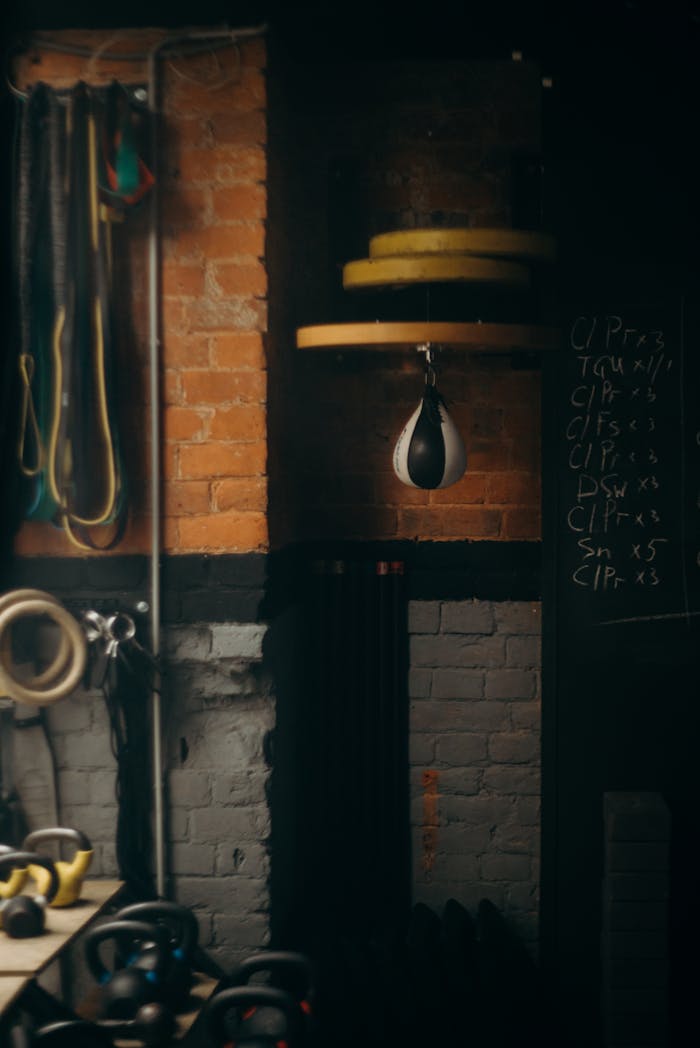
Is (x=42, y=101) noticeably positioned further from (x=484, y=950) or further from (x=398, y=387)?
(x=484, y=950)

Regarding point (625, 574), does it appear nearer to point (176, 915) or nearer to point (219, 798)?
point (219, 798)

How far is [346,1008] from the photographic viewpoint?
2.54 meters

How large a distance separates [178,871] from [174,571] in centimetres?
76

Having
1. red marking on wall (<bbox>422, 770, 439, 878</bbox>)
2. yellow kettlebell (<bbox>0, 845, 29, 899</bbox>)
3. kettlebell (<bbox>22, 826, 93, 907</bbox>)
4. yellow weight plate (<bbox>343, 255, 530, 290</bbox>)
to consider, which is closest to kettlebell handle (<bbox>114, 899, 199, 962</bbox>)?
kettlebell (<bbox>22, 826, 93, 907</bbox>)

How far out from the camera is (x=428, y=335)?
2482 millimetres

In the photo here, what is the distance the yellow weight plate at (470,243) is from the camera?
2.52 metres

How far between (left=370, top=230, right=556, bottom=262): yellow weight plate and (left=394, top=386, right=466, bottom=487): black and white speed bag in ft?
1.12

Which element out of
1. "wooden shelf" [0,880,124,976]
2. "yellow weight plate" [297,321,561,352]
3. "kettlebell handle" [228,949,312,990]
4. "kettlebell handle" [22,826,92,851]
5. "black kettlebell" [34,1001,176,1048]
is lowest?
"black kettlebell" [34,1001,176,1048]

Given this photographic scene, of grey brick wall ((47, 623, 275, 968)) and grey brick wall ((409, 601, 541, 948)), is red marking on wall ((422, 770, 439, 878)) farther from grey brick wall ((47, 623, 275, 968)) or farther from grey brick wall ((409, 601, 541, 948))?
grey brick wall ((47, 623, 275, 968))

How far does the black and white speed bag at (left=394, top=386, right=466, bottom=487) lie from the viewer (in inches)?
103

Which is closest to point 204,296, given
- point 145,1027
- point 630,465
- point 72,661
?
point 72,661

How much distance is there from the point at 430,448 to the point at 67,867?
130 centimetres

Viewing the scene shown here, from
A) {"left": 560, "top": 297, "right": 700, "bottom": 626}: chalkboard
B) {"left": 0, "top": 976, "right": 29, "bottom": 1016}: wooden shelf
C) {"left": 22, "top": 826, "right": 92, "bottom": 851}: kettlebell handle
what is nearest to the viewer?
{"left": 0, "top": 976, "right": 29, "bottom": 1016}: wooden shelf

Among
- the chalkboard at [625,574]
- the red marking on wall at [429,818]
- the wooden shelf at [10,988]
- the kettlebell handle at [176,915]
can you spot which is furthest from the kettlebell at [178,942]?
the chalkboard at [625,574]
